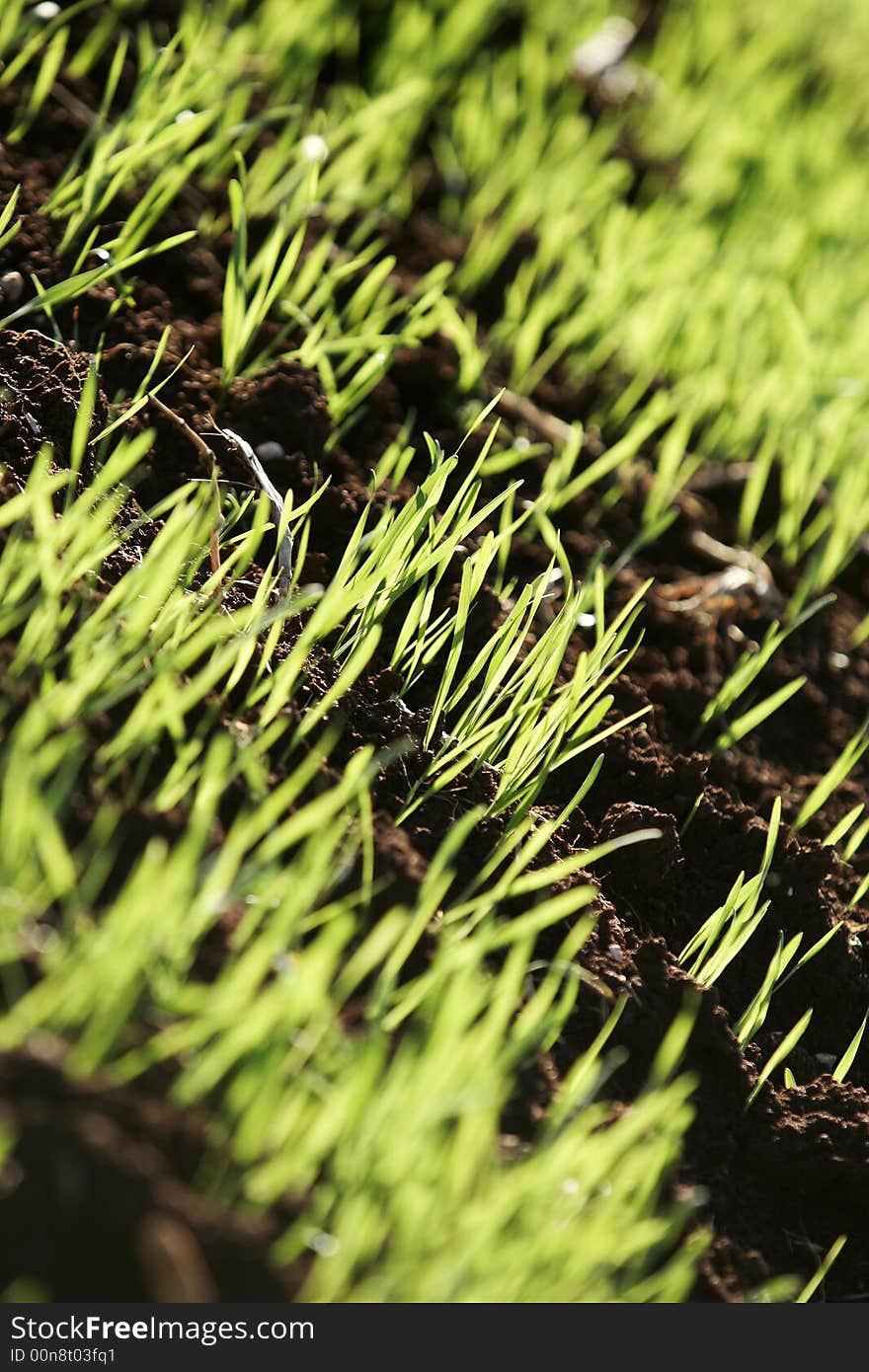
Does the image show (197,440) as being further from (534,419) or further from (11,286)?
(534,419)

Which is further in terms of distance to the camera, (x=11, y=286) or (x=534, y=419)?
(x=534, y=419)

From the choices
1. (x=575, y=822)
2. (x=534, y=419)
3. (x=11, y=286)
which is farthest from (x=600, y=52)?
(x=575, y=822)

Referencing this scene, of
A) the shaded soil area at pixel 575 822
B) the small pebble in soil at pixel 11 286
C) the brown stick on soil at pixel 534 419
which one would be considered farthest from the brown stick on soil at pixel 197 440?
the brown stick on soil at pixel 534 419

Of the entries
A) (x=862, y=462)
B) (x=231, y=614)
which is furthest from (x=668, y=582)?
(x=231, y=614)

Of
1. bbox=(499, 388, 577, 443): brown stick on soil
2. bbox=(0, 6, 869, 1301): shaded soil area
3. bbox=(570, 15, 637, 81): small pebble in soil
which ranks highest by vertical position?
bbox=(570, 15, 637, 81): small pebble in soil

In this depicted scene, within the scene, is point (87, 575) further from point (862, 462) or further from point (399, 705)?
point (862, 462)

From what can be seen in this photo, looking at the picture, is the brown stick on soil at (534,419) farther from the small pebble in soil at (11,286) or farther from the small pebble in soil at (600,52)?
the small pebble in soil at (600,52)

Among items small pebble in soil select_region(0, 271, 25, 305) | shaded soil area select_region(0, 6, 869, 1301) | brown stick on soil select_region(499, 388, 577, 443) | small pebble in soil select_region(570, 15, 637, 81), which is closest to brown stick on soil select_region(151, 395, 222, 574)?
shaded soil area select_region(0, 6, 869, 1301)

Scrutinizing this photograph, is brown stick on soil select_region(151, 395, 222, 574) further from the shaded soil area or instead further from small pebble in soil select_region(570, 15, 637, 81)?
small pebble in soil select_region(570, 15, 637, 81)
